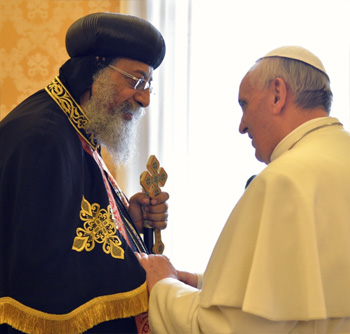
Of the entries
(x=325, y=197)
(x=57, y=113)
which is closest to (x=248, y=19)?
(x=57, y=113)

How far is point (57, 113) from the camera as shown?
2490mm

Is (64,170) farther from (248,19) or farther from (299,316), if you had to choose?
(248,19)

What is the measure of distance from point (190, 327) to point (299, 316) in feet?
1.43

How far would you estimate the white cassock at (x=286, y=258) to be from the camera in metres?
1.84

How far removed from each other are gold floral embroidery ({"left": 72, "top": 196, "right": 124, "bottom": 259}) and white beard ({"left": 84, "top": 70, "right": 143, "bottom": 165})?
1.54ft

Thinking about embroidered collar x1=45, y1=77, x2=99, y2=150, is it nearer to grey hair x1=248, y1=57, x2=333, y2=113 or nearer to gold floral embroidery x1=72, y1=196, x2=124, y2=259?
gold floral embroidery x1=72, y1=196, x2=124, y2=259

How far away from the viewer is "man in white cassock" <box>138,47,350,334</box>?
6.06ft

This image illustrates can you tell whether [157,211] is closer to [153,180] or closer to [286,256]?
[153,180]

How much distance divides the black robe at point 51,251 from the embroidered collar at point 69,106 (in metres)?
0.14

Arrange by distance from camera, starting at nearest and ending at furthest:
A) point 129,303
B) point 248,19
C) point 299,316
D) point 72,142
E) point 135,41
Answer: point 299,316
point 129,303
point 72,142
point 135,41
point 248,19

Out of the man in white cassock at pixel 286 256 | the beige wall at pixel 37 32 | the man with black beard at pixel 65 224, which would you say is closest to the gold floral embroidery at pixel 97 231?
the man with black beard at pixel 65 224

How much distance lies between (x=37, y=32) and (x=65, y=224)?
10.0 feet

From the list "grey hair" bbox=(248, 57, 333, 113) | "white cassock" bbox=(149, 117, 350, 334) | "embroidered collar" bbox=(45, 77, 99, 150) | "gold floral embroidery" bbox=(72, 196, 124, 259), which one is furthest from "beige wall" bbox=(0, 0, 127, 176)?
"white cassock" bbox=(149, 117, 350, 334)

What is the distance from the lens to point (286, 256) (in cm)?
188
